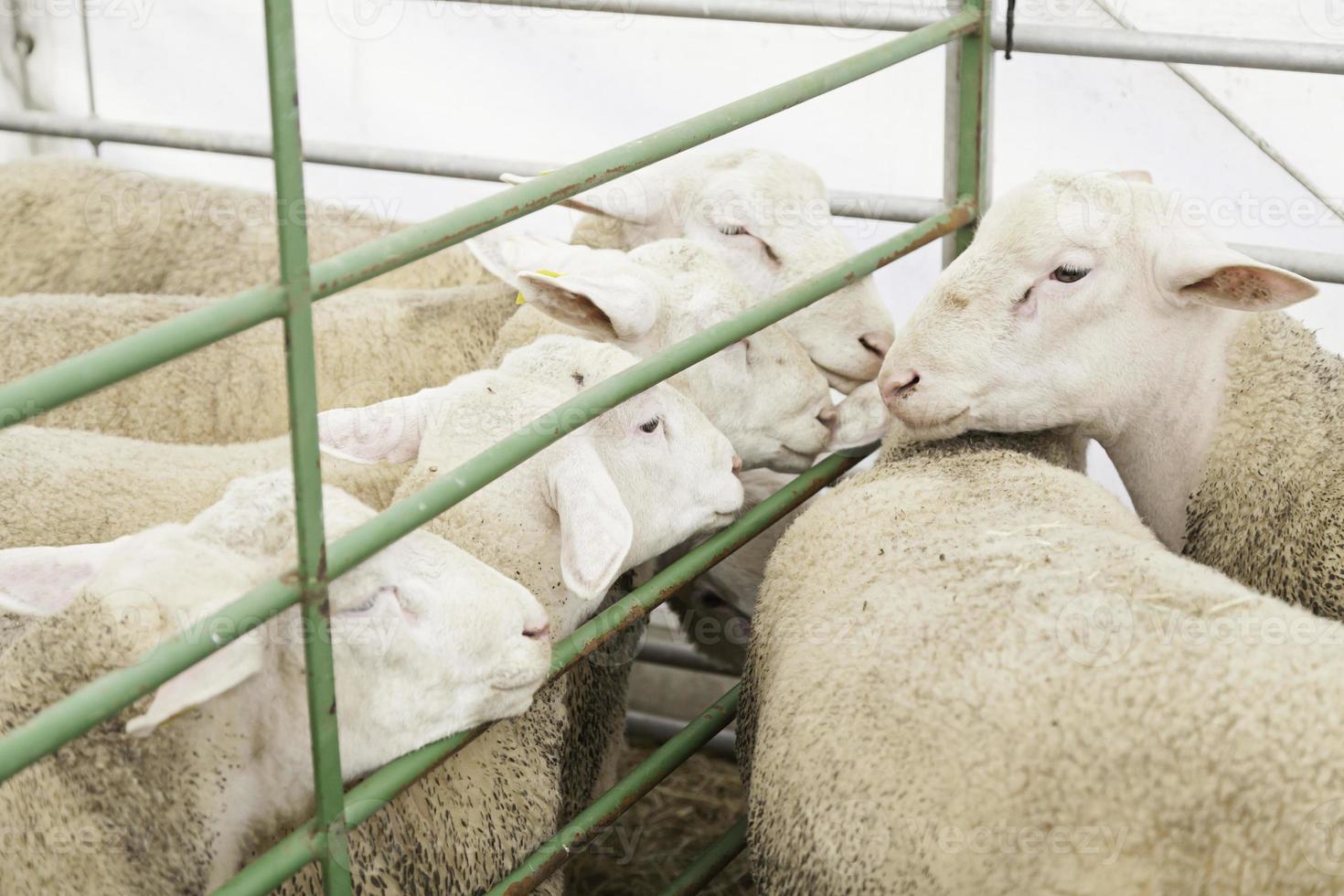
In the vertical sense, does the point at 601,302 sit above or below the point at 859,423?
above

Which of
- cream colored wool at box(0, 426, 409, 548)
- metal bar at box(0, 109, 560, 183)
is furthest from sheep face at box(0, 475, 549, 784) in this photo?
metal bar at box(0, 109, 560, 183)

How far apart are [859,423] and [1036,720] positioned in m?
1.10

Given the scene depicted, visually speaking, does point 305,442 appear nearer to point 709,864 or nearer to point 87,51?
point 709,864

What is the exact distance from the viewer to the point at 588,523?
1.94 metres

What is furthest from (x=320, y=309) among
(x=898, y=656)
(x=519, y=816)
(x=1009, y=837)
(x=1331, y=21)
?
(x=1331, y=21)

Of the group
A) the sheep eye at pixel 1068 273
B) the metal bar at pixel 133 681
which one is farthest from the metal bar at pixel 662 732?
the metal bar at pixel 133 681

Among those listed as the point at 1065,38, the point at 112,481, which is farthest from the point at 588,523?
the point at 1065,38

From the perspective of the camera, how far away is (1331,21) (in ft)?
11.6

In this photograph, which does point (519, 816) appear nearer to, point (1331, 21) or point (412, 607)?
point (412, 607)

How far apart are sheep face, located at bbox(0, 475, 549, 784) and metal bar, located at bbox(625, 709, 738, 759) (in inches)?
75.7

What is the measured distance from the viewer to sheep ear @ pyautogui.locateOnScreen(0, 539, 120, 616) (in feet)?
5.51

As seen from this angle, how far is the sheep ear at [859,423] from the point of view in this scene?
268 centimetres

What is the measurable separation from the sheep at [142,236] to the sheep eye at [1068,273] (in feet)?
5.21

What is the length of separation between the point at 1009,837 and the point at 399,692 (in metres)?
0.69
